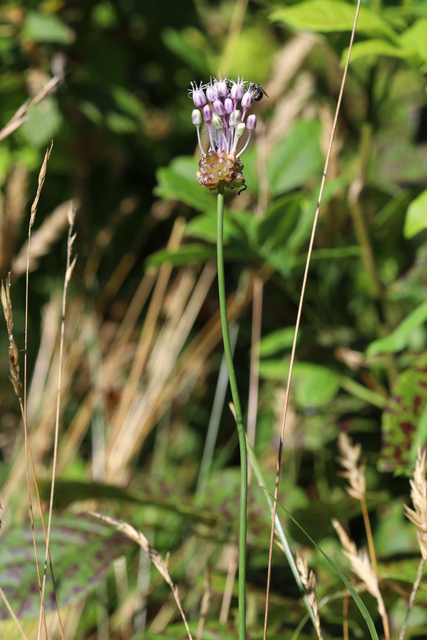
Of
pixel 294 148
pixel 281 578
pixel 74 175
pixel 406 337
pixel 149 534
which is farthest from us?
pixel 74 175

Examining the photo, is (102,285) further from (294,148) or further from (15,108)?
(294,148)

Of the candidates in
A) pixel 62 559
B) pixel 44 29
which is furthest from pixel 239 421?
pixel 44 29

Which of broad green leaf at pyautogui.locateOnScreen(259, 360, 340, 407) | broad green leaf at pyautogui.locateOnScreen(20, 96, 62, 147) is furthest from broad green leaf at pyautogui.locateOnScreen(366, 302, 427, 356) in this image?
broad green leaf at pyautogui.locateOnScreen(20, 96, 62, 147)

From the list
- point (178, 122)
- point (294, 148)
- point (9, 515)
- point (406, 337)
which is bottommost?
point (9, 515)

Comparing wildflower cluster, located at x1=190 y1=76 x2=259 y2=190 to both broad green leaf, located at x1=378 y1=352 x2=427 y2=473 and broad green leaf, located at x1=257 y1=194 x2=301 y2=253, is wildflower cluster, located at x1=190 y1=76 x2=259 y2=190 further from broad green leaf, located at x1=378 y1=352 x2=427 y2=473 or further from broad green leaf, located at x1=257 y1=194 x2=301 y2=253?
broad green leaf, located at x1=378 y1=352 x2=427 y2=473

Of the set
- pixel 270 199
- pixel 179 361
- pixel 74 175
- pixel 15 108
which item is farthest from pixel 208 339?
pixel 15 108

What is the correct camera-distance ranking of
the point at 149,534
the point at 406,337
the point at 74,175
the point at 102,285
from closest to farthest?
the point at 406,337
the point at 149,534
the point at 74,175
the point at 102,285

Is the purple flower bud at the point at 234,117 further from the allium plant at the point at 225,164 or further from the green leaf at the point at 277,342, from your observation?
the green leaf at the point at 277,342

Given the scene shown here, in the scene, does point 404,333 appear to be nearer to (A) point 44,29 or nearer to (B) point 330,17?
(B) point 330,17
